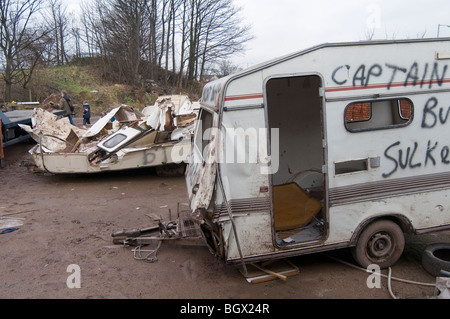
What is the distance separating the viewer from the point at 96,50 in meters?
33.2

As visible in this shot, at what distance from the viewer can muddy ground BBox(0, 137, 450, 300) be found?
13.4 feet

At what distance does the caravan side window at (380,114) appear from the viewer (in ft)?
14.3

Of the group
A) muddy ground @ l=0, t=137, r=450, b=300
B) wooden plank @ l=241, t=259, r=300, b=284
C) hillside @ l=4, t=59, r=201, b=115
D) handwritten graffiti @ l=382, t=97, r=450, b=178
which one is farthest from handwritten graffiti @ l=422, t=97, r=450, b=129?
hillside @ l=4, t=59, r=201, b=115

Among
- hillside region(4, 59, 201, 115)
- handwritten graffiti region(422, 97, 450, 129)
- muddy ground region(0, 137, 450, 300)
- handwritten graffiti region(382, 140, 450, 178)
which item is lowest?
muddy ground region(0, 137, 450, 300)

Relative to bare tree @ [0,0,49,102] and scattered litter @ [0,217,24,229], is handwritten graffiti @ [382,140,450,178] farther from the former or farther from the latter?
bare tree @ [0,0,49,102]

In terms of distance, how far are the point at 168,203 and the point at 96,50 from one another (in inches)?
1176

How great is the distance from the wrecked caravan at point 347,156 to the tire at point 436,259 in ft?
0.86

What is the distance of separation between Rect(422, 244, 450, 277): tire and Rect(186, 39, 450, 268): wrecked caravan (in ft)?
0.86

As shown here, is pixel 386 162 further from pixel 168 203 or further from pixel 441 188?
pixel 168 203

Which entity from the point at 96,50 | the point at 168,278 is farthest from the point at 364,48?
the point at 96,50

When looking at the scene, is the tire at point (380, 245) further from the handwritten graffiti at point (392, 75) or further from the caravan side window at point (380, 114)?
the handwritten graffiti at point (392, 75)

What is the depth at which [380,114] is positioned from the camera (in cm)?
470

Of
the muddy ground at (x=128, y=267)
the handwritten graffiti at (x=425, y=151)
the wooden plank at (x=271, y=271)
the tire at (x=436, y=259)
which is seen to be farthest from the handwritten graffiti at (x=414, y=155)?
the wooden plank at (x=271, y=271)

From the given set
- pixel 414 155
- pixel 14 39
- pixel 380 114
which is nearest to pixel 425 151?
pixel 414 155
